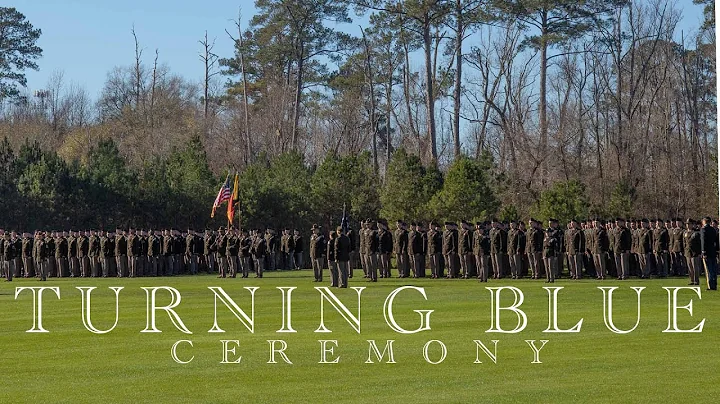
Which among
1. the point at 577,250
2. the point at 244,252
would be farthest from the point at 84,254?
the point at 577,250

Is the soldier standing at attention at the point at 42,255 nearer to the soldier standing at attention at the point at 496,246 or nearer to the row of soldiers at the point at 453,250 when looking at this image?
the row of soldiers at the point at 453,250

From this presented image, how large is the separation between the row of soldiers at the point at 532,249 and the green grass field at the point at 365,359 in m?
9.16

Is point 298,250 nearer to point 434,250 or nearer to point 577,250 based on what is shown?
point 434,250

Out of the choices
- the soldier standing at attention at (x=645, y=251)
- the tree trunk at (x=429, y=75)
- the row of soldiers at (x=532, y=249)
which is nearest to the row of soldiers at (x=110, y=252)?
the row of soldiers at (x=532, y=249)

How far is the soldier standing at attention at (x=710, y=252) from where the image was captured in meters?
29.0

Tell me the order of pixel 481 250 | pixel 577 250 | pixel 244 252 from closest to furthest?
pixel 481 250
pixel 577 250
pixel 244 252

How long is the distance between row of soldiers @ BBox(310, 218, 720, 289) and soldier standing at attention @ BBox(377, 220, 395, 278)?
32mm

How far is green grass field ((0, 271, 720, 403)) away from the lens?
13578mm

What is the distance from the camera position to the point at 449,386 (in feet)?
46.0

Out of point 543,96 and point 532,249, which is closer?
point 532,249

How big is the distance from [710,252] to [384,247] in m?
12.0

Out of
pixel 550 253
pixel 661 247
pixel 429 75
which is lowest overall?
pixel 550 253

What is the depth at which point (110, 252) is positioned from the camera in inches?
1750

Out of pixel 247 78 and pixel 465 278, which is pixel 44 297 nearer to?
pixel 465 278
